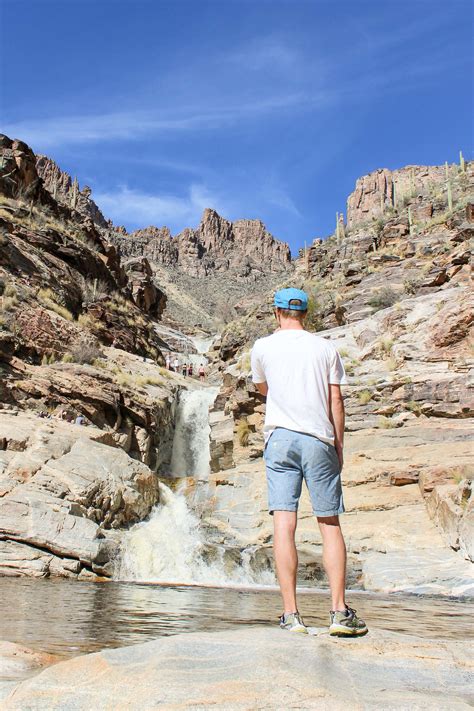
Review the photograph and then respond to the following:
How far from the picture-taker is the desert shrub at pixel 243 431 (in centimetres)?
1783

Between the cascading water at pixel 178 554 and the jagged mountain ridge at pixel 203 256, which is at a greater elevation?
the jagged mountain ridge at pixel 203 256

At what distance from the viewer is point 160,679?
2.17 m

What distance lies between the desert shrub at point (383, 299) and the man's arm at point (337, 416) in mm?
20279

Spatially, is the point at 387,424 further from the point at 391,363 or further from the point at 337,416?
the point at 337,416

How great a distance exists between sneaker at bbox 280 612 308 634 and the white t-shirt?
40.3 inches

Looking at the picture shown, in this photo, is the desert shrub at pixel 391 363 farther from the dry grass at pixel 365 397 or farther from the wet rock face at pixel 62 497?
the wet rock face at pixel 62 497

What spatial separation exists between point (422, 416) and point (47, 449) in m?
9.17

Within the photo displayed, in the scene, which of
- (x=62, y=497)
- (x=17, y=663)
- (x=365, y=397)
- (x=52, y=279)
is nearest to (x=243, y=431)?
(x=365, y=397)

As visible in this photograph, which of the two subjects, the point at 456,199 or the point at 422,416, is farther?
the point at 456,199

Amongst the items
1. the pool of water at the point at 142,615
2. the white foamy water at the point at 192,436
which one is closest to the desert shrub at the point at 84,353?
the white foamy water at the point at 192,436

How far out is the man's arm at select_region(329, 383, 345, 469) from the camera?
3.62 metres

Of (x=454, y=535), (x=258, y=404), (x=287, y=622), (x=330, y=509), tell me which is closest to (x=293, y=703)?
(x=287, y=622)

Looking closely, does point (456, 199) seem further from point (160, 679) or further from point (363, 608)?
point (160, 679)

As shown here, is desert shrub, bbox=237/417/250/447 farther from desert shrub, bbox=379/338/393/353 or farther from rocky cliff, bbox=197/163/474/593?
desert shrub, bbox=379/338/393/353
